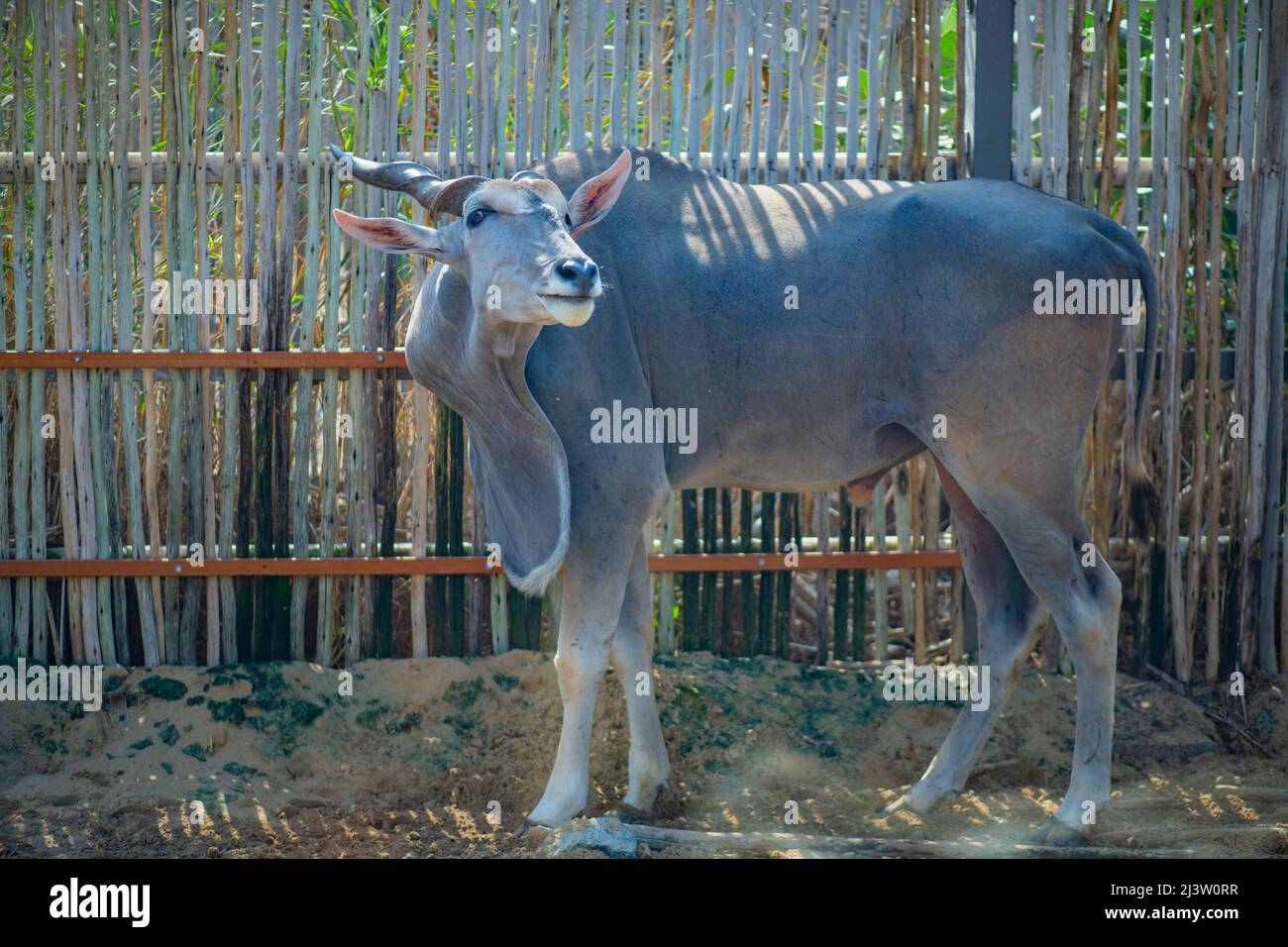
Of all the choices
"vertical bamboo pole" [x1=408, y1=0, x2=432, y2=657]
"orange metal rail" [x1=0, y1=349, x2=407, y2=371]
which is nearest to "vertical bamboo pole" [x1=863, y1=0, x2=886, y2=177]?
"vertical bamboo pole" [x1=408, y1=0, x2=432, y2=657]

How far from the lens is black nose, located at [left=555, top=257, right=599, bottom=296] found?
4.75m

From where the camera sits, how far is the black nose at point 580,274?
4754 mm

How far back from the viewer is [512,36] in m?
7.03

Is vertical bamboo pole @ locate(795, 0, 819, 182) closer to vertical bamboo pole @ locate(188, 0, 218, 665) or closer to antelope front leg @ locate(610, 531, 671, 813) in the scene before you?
antelope front leg @ locate(610, 531, 671, 813)

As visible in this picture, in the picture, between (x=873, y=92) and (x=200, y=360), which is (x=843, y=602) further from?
(x=200, y=360)

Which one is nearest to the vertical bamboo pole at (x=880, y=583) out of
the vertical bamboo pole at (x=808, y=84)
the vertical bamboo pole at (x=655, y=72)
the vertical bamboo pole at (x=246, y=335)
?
the vertical bamboo pole at (x=808, y=84)

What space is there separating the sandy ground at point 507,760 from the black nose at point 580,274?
85.6 inches

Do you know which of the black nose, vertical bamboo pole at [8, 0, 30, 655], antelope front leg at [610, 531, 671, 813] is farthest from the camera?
vertical bamboo pole at [8, 0, 30, 655]

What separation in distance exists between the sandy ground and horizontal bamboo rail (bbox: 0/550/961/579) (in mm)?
470

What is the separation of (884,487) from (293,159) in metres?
3.34

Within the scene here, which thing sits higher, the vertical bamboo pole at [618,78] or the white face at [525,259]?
the vertical bamboo pole at [618,78]

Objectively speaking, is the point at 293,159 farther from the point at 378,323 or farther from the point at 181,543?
the point at 181,543

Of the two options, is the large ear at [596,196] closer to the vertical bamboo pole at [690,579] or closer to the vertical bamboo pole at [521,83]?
the vertical bamboo pole at [521,83]

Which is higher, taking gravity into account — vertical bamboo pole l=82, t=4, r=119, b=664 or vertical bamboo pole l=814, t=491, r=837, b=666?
vertical bamboo pole l=82, t=4, r=119, b=664
